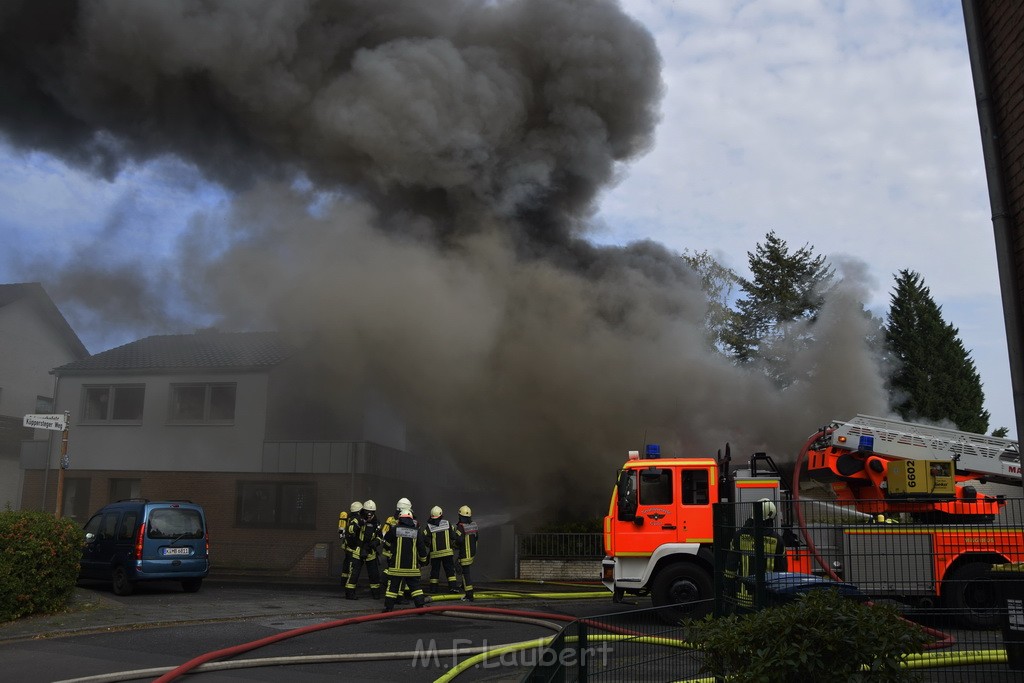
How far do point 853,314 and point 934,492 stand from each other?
22.2 ft

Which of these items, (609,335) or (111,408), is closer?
(609,335)

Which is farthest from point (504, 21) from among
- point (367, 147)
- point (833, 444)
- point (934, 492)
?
point (934, 492)

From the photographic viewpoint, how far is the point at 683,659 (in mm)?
5215

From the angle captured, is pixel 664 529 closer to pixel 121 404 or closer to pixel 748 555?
pixel 748 555

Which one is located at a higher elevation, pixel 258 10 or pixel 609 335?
pixel 258 10

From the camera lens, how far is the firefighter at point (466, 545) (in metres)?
13.3

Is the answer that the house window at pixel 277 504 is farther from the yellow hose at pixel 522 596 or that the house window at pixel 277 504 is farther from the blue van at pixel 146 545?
A: the yellow hose at pixel 522 596

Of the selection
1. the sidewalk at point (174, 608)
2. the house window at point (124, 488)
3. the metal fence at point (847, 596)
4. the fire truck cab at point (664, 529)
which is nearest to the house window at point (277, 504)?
the house window at point (124, 488)

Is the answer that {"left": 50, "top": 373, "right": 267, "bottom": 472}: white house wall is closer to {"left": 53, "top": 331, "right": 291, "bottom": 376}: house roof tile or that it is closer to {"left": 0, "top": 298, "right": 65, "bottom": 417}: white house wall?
{"left": 53, "top": 331, "right": 291, "bottom": 376}: house roof tile

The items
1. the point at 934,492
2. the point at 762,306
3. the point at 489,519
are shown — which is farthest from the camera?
the point at 762,306

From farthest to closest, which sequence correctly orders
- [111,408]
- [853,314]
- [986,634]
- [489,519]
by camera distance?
[111,408]
[489,519]
[853,314]
[986,634]

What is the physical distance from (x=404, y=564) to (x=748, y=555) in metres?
6.98

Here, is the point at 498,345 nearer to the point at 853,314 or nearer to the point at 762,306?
the point at 853,314

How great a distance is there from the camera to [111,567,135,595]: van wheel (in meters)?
13.8
